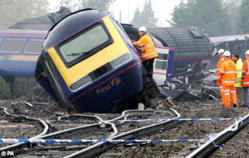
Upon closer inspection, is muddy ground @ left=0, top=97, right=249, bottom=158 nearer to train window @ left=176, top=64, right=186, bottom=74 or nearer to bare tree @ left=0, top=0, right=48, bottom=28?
train window @ left=176, top=64, right=186, bottom=74

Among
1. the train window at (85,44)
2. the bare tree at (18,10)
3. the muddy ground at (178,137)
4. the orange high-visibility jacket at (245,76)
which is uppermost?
the train window at (85,44)

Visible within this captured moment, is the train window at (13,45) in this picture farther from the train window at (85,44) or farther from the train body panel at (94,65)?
the train window at (85,44)

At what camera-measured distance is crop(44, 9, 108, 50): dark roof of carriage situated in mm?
11398

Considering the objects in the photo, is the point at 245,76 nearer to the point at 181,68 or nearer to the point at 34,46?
the point at 34,46

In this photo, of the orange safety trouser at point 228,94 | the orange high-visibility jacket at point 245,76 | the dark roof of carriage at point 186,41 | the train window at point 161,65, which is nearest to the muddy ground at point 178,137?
the orange safety trouser at point 228,94

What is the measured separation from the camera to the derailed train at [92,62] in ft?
36.4

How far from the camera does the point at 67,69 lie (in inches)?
443

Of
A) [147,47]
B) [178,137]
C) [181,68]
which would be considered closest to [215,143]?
[178,137]

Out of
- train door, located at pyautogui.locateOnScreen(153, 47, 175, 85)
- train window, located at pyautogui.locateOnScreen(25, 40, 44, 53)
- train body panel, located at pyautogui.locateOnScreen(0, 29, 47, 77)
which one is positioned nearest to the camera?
train body panel, located at pyautogui.locateOnScreen(0, 29, 47, 77)

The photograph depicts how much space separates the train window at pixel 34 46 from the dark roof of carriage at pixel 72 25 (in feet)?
22.5

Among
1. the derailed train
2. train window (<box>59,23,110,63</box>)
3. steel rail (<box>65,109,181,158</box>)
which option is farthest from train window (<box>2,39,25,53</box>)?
steel rail (<box>65,109,181,158</box>)

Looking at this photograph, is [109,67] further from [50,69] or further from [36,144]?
[36,144]

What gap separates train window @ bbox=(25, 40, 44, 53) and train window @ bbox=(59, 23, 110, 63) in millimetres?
7281

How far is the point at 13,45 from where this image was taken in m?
18.8
